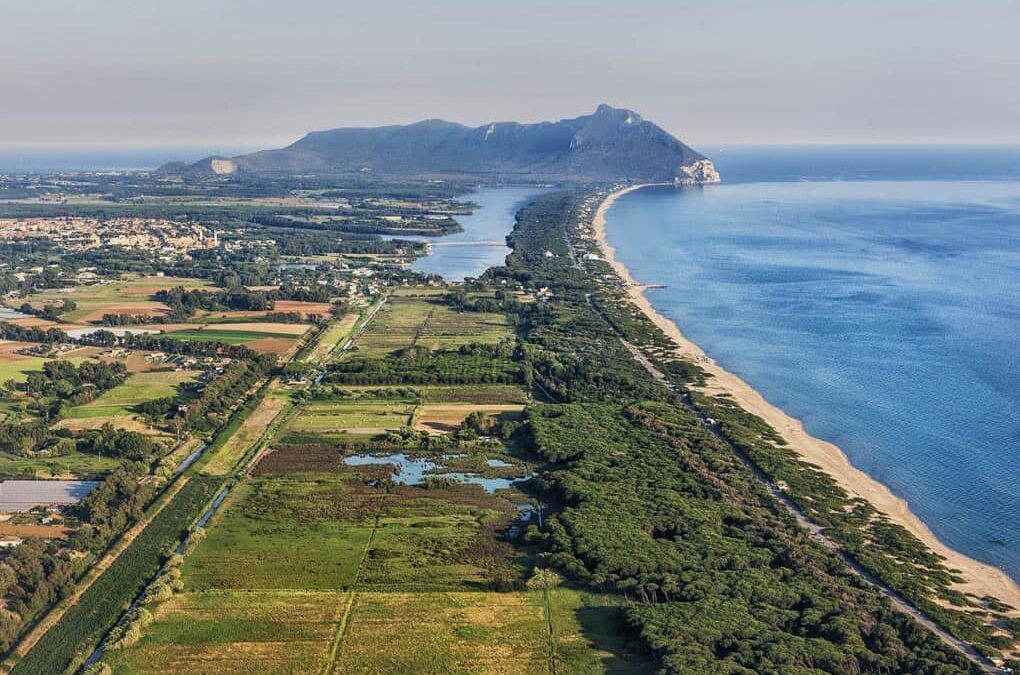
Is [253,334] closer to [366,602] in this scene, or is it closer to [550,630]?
[366,602]

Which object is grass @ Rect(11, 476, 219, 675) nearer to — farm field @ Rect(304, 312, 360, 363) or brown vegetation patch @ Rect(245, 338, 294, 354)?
farm field @ Rect(304, 312, 360, 363)

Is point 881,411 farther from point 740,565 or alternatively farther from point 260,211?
point 260,211

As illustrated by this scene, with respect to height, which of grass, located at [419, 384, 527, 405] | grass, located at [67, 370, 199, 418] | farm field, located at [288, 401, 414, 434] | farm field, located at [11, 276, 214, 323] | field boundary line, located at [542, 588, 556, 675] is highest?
farm field, located at [11, 276, 214, 323]

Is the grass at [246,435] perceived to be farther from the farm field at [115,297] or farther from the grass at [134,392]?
the farm field at [115,297]

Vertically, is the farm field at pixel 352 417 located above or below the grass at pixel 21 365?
below

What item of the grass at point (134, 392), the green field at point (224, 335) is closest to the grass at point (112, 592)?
the grass at point (134, 392)

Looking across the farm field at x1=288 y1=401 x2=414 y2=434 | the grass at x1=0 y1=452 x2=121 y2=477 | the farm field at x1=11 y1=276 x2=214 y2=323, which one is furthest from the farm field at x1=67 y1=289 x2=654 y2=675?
the farm field at x1=11 y1=276 x2=214 y2=323
